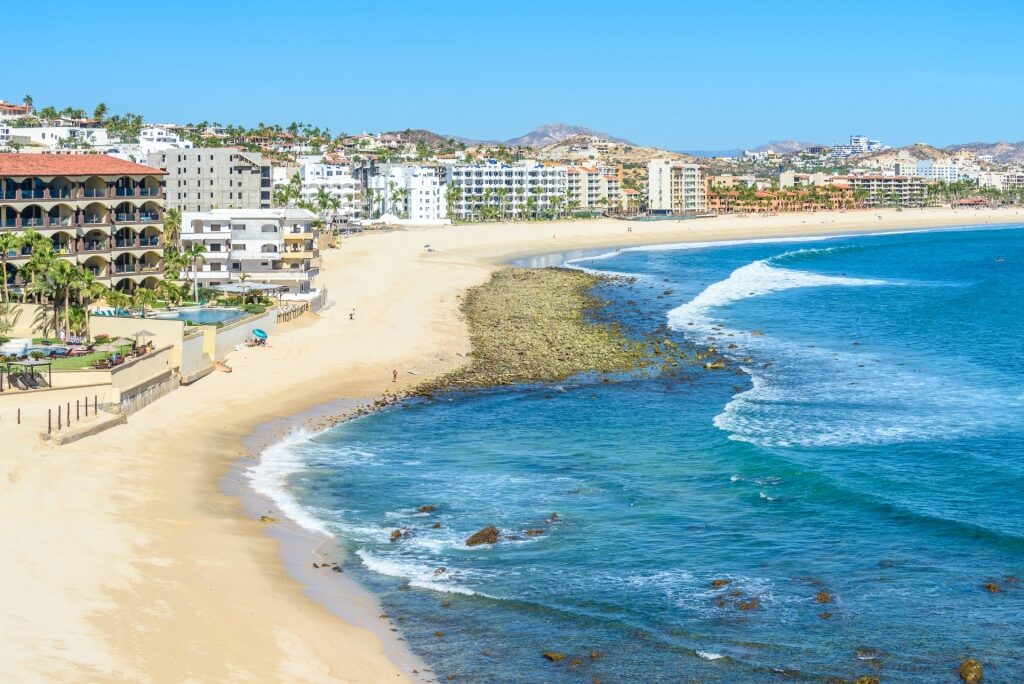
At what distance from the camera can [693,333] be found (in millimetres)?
75000

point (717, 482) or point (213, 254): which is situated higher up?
point (213, 254)

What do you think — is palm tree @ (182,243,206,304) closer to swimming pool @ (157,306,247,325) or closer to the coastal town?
the coastal town

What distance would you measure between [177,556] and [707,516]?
51.2 feet

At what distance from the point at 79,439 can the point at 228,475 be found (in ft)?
16.9

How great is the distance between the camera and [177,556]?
101 ft

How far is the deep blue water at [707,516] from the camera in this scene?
26.8m

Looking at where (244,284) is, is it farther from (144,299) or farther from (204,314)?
(144,299)

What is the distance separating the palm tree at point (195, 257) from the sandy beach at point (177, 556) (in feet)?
46.6

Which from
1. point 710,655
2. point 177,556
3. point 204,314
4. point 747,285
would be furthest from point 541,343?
point 747,285

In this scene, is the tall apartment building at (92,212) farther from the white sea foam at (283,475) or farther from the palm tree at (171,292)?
the white sea foam at (283,475)

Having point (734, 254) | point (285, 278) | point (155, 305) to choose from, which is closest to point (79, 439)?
point (155, 305)

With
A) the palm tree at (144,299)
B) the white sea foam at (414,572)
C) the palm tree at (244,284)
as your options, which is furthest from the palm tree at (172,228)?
the white sea foam at (414,572)

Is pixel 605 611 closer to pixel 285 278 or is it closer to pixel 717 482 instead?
pixel 717 482

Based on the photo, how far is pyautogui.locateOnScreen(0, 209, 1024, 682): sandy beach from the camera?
24.1 m
